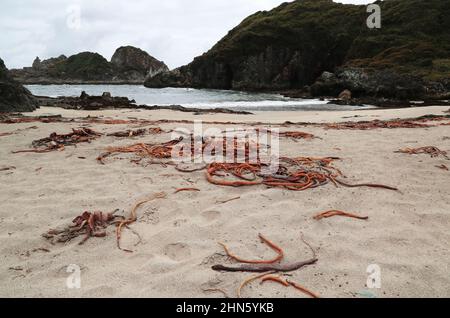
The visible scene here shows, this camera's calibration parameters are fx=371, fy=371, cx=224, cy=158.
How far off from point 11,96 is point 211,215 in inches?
507

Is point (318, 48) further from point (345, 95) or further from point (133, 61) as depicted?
point (133, 61)

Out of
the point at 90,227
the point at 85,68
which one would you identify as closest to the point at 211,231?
the point at 90,227

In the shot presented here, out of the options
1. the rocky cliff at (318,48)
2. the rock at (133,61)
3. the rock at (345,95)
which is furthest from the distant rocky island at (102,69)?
the rock at (345,95)

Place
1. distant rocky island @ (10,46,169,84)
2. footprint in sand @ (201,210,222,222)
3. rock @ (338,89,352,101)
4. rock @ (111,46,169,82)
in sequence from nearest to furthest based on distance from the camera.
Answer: footprint in sand @ (201,210,222,222) < rock @ (338,89,352,101) < distant rocky island @ (10,46,169,84) < rock @ (111,46,169,82)

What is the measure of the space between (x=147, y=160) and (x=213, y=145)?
1.09 m

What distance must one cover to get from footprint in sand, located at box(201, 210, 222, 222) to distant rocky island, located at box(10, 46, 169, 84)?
105m

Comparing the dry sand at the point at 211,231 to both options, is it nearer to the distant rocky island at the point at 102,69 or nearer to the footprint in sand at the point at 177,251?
the footprint in sand at the point at 177,251

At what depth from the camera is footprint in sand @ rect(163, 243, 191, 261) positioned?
8.99 feet

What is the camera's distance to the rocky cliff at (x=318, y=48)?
3816 centimetres

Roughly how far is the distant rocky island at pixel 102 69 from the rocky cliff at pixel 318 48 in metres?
49.4

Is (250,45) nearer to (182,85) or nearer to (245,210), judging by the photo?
(182,85)

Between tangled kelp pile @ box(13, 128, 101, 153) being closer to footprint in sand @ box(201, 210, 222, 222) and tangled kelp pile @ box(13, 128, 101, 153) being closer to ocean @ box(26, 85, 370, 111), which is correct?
footprint in sand @ box(201, 210, 222, 222)

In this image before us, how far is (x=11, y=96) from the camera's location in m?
13.4

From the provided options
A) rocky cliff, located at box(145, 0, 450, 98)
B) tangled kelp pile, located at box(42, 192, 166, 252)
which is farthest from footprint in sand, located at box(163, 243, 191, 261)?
rocky cliff, located at box(145, 0, 450, 98)
